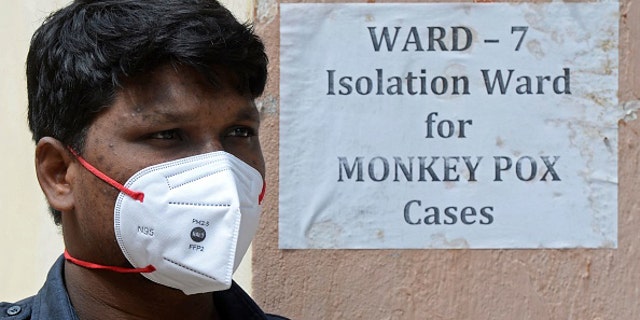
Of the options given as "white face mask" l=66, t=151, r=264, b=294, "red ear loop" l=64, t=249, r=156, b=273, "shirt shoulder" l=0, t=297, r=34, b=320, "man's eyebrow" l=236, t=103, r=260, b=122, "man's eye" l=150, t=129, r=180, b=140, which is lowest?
"shirt shoulder" l=0, t=297, r=34, b=320

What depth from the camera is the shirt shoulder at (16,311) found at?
2172 mm

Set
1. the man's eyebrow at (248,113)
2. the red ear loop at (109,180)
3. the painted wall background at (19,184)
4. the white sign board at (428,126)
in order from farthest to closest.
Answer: the painted wall background at (19,184) < the white sign board at (428,126) < the man's eyebrow at (248,113) < the red ear loop at (109,180)

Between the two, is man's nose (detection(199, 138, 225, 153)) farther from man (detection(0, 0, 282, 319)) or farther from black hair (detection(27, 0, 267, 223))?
black hair (detection(27, 0, 267, 223))

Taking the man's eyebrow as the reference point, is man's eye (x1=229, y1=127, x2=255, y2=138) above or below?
below

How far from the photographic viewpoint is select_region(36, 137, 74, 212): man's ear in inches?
84.6

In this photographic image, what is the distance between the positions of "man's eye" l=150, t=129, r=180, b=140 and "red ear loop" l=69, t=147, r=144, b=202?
11cm

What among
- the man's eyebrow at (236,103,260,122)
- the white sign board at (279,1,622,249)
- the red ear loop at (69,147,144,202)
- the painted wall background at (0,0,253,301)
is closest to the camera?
the red ear loop at (69,147,144,202)

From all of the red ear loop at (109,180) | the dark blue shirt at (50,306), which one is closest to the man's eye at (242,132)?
the red ear loop at (109,180)

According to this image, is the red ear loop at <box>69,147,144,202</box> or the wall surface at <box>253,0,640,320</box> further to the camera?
the wall surface at <box>253,0,640,320</box>

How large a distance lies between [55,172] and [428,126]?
0.96 metres

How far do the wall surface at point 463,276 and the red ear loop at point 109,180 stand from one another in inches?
28.1

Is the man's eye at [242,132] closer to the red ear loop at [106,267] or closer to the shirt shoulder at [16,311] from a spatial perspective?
the red ear loop at [106,267]

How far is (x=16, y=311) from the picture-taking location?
219 cm

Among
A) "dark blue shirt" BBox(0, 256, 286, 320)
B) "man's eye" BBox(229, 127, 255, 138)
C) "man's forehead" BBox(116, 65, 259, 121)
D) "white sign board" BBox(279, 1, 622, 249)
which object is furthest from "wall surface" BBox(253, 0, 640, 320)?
"man's forehead" BBox(116, 65, 259, 121)
